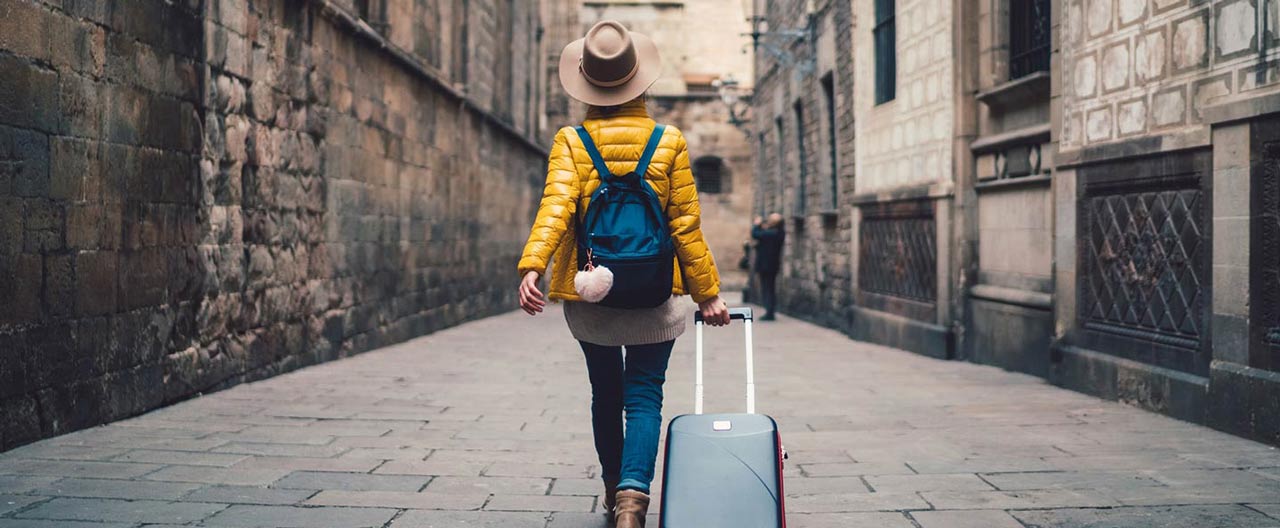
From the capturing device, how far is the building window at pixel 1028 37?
8938 millimetres

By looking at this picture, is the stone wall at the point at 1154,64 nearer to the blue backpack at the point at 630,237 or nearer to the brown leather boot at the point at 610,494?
the blue backpack at the point at 630,237

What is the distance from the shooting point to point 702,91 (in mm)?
33625

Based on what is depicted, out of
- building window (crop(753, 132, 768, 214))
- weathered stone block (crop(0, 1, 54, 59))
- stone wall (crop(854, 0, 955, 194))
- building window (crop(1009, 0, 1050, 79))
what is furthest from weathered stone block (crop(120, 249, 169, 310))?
building window (crop(753, 132, 768, 214))

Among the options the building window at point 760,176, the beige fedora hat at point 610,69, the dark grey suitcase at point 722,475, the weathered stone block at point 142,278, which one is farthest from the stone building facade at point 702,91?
the dark grey suitcase at point 722,475

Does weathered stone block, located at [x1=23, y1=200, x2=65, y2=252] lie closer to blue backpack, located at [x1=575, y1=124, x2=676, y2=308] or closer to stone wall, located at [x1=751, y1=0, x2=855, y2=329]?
blue backpack, located at [x1=575, y1=124, x2=676, y2=308]

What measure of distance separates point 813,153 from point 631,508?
44.5 feet

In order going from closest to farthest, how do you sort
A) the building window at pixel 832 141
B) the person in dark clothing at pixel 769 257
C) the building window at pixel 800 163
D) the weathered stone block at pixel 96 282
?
the weathered stone block at pixel 96 282 < the building window at pixel 832 141 < the person in dark clothing at pixel 769 257 < the building window at pixel 800 163

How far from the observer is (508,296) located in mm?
19938

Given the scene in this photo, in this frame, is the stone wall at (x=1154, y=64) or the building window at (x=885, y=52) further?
the building window at (x=885, y=52)

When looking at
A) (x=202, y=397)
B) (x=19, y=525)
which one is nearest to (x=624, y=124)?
(x=19, y=525)

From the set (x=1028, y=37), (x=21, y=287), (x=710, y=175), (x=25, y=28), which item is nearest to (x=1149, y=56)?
(x=1028, y=37)

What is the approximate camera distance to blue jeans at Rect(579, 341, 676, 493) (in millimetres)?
3549

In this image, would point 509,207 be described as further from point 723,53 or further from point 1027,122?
point 723,53

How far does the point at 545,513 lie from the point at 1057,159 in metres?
5.14
